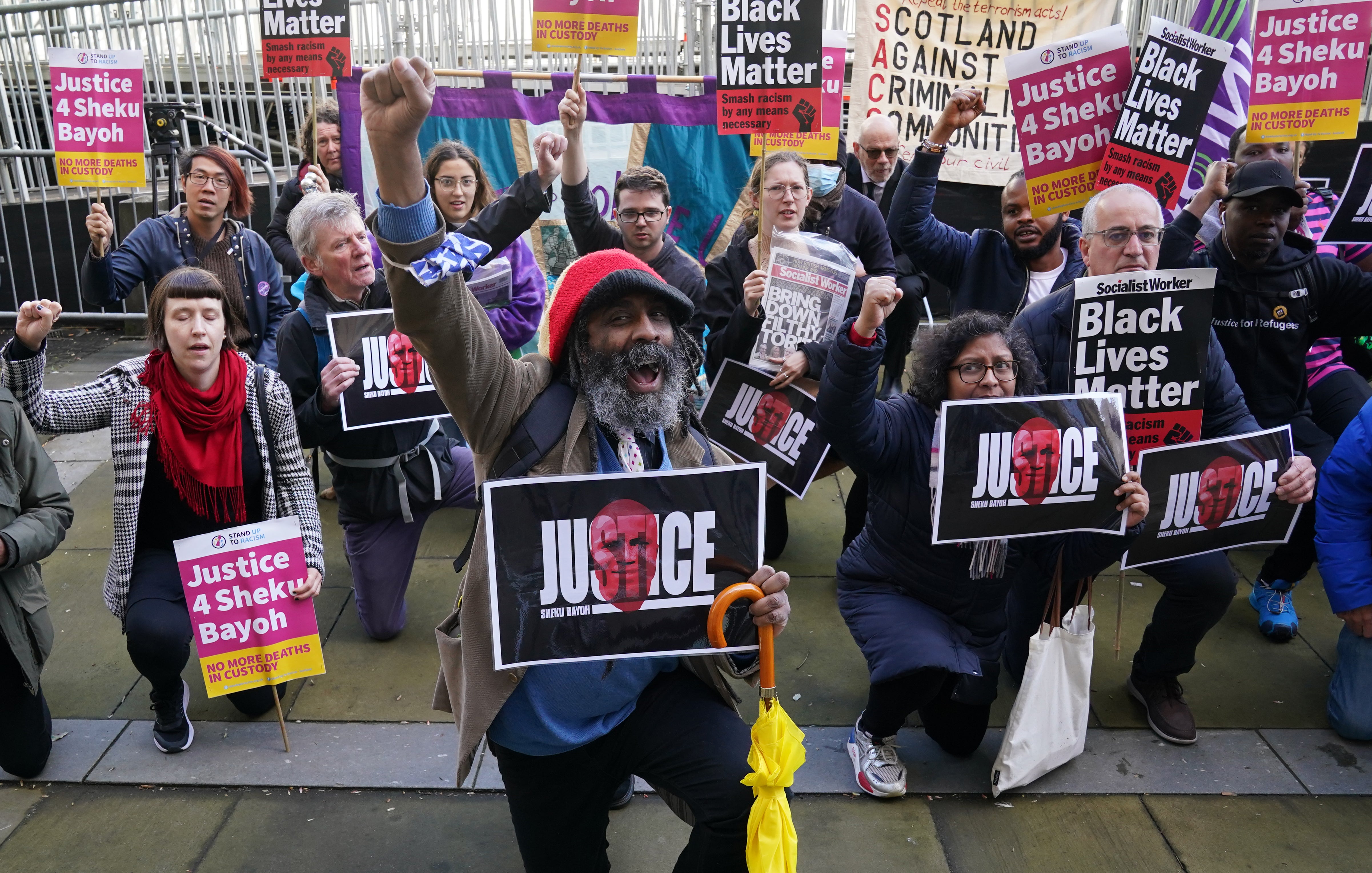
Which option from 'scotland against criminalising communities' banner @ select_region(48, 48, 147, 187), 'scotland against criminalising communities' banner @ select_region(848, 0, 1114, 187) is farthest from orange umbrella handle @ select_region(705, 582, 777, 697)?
'scotland against criminalising communities' banner @ select_region(848, 0, 1114, 187)

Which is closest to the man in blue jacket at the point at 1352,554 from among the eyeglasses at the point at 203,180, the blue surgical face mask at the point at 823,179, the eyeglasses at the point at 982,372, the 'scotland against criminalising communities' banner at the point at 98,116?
the eyeglasses at the point at 982,372

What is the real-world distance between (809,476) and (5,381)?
3.09 metres

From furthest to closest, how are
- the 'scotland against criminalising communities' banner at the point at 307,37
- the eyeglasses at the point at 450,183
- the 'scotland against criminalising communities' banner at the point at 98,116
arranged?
the 'scotland against criminalising communities' banner at the point at 307,37 → the 'scotland against criminalising communities' banner at the point at 98,116 → the eyeglasses at the point at 450,183

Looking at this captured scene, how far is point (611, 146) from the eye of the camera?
7309 mm

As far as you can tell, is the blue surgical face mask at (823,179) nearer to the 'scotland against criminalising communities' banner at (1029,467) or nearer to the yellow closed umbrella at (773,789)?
the 'scotland against criminalising communities' banner at (1029,467)

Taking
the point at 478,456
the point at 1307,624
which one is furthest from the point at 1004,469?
the point at 1307,624

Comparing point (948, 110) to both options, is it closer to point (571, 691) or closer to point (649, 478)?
point (649, 478)

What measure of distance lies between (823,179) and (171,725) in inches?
Answer: 156

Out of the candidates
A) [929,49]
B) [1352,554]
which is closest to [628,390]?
[1352,554]

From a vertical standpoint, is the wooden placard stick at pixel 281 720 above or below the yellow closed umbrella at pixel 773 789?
below

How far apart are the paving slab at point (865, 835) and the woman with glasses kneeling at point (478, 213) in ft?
9.34

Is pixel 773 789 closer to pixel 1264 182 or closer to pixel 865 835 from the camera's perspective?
pixel 865 835

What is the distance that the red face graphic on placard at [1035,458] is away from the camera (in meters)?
3.35

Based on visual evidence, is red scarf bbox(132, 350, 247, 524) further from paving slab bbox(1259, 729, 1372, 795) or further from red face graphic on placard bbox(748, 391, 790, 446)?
paving slab bbox(1259, 729, 1372, 795)
